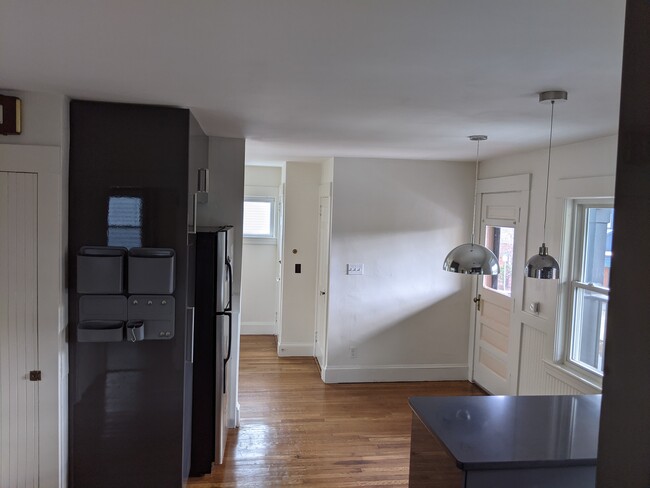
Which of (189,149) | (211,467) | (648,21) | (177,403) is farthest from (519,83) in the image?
(211,467)

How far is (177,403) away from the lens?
111 inches

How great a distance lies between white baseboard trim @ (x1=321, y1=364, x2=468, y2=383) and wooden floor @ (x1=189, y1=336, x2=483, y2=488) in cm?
8

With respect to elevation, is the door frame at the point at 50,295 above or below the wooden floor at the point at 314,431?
above

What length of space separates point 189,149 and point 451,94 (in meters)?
1.47

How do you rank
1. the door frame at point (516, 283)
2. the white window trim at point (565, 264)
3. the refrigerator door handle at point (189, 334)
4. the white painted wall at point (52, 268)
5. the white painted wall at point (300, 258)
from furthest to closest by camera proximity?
the white painted wall at point (300, 258) < the door frame at point (516, 283) < the white window trim at point (565, 264) < the refrigerator door handle at point (189, 334) < the white painted wall at point (52, 268)

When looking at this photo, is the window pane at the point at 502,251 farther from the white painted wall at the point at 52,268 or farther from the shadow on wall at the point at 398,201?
the white painted wall at the point at 52,268

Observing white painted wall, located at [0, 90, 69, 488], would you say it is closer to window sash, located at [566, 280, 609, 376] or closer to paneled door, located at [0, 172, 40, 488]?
paneled door, located at [0, 172, 40, 488]

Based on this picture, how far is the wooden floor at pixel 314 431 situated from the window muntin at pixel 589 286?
1.56 meters

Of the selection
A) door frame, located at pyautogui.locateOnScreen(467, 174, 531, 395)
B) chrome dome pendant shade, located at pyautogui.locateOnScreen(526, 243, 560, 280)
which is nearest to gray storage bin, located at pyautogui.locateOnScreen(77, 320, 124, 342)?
chrome dome pendant shade, located at pyautogui.locateOnScreen(526, 243, 560, 280)

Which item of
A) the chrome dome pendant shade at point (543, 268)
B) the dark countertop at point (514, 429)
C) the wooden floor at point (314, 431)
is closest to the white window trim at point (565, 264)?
the chrome dome pendant shade at point (543, 268)

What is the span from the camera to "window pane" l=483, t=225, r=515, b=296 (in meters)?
4.71

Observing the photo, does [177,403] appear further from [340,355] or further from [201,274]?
[340,355]

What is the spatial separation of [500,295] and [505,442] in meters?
3.07

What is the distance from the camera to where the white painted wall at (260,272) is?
6895 mm
